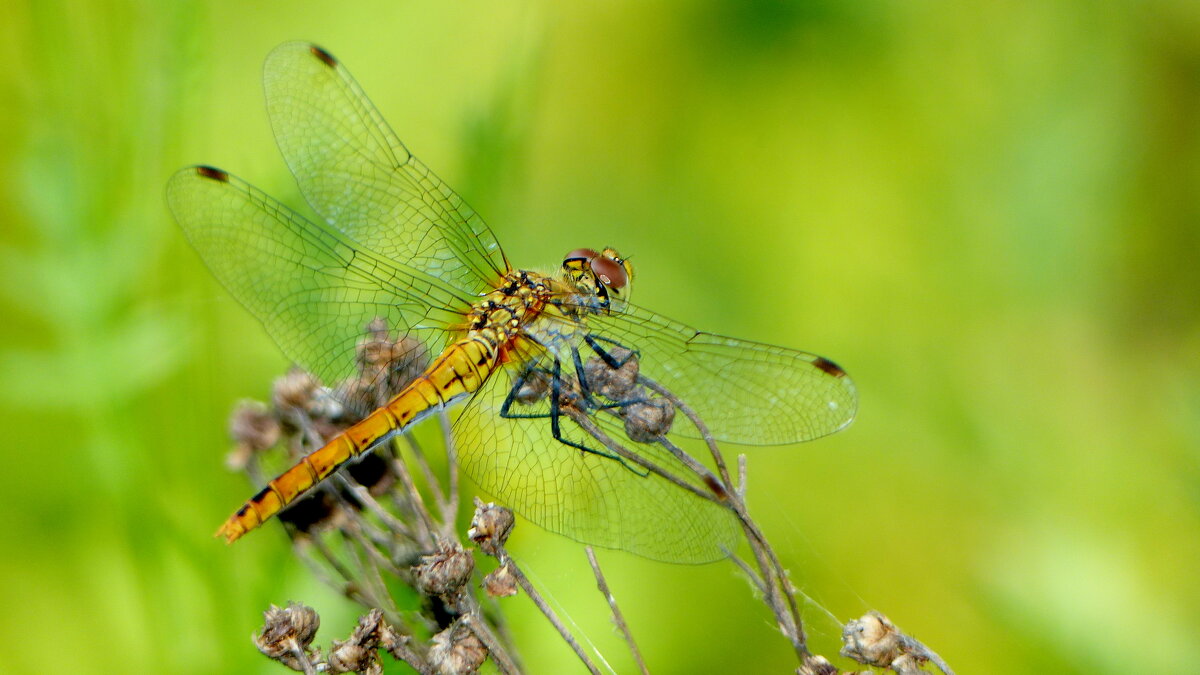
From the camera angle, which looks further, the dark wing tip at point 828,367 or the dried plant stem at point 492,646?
the dark wing tip at point 828,367

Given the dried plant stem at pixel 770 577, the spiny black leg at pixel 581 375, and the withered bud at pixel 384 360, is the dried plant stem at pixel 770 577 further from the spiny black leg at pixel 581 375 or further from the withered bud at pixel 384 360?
the withered bud at pixel 384 360

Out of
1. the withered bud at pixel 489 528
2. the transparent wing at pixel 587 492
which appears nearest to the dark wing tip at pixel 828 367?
the transparent wing at pixel 587 492

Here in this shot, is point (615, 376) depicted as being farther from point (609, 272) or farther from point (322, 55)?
point (322, 55)

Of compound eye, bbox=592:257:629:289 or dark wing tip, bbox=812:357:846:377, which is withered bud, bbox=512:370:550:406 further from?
dark wing tip, bbox=812:357:846:377

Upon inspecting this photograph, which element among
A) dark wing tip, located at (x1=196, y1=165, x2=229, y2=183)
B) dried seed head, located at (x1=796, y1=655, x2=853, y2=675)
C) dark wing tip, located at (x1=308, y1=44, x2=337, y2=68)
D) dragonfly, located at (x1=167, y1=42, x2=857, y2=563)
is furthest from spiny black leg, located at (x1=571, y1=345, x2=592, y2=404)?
dark wing tip, located at (x1=308, y1=44, x2=337, y2=68)

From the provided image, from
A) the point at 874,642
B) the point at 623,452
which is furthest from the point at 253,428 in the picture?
the point at 874,642
